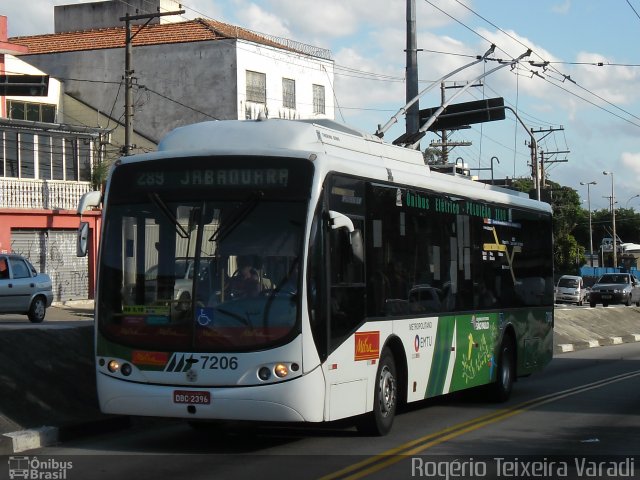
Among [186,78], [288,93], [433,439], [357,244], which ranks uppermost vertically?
[186,78]

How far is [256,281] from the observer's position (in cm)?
991

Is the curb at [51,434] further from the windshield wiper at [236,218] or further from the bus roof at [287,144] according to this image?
the bus roof at [287,144]

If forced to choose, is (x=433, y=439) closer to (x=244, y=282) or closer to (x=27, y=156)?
(x=244, y=282)

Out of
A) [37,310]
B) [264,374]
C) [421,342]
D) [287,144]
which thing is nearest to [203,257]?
[264,374]

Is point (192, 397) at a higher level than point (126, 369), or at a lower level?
lower

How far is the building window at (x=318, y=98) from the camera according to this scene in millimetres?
52281

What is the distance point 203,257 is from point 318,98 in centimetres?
4320

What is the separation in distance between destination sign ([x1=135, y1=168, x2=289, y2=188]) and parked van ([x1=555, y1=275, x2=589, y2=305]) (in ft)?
172

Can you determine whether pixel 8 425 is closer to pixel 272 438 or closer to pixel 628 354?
pixel 272 438

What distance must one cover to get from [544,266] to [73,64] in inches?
1582

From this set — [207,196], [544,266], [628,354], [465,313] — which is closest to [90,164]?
[628,354]

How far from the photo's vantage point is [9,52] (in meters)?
41.3

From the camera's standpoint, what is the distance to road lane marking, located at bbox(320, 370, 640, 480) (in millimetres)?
9241

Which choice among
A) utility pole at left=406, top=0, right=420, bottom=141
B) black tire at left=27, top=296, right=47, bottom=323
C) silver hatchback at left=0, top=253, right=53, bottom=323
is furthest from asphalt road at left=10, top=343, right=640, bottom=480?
black tire at left=27, top=296, right=47, bottom=323
